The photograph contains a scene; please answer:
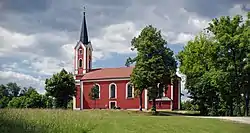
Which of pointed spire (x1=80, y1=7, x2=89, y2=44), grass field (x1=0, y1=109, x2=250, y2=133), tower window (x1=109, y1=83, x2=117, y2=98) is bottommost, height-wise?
grass field (x1=0, y1=109, x2=250, y2=133)

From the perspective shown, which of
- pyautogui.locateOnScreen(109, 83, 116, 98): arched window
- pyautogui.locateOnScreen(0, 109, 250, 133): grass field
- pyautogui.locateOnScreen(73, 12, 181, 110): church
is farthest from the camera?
pyautogui.locateOnScreen(109, 83, 116, 98): arched window

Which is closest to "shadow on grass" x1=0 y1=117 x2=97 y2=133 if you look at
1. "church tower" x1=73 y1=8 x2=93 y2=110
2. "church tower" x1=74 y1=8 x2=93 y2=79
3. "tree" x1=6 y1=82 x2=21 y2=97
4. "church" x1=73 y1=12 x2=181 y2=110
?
"church" x1=73 y1=12 x2=181 y2=110

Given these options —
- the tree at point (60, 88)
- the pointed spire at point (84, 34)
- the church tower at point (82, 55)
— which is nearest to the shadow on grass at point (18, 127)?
the tree at point (60, 88)

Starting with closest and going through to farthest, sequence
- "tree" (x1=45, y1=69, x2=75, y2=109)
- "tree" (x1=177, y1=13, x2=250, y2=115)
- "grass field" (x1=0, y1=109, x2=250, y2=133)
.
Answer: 1. "grass field" (x1=0, y1=109, x2=250, y2=133)
2. "tree" (x1=177, y1=13, x2=250, y2=115)
3. "tree" (x1=45, y1=69, x2=75, y2=109)

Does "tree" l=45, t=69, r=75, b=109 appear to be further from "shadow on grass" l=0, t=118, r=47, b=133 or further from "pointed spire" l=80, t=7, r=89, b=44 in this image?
"shadow on grass" l=0, t=118, r=47, b=133

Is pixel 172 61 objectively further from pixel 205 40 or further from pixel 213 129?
pixel 213 129

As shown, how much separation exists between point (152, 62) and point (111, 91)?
2508 centimetres

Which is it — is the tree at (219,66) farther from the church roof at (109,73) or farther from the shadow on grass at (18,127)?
the shadow on grass at (18,127)

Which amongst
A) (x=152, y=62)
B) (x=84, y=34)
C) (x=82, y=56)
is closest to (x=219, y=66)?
(x=152, y=62)

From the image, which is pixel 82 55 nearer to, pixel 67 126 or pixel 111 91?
pixel 111 91

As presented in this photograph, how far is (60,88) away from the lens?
193 ft

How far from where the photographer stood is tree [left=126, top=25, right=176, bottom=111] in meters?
45.7

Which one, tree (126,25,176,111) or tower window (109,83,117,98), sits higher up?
tree (126,25,176,111)

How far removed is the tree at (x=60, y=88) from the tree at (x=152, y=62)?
15.6 m
